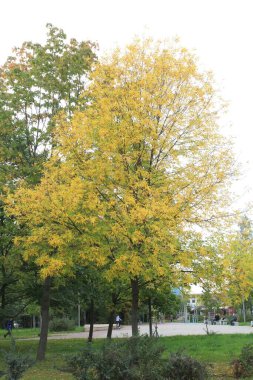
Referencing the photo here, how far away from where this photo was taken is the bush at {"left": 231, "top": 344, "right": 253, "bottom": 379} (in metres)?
9.89

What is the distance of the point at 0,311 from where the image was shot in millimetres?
17766

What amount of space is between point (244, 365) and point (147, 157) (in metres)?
5.71

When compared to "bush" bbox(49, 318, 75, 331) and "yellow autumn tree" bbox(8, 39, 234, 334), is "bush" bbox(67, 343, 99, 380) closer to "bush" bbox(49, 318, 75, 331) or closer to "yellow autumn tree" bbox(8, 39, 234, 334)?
"yellow autumn tree" bbox(8, 39, 234, 334)

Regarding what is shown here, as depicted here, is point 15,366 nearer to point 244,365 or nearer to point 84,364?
point 84,364

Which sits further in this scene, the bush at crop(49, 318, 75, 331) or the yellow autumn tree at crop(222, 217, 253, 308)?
the bush at crop(49, 318, 75, 331)

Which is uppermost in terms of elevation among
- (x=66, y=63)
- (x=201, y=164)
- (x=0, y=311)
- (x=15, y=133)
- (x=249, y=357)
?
(x=66, y=63)

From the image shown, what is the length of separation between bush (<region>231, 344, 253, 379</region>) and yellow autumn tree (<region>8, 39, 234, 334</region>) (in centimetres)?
235

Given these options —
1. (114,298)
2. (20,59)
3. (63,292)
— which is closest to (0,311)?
(63,292)

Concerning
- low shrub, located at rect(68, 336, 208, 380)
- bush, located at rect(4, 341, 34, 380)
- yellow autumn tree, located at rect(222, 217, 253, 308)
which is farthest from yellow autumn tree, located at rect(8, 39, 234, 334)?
bush, located at rect(4, 341, 34, 380)

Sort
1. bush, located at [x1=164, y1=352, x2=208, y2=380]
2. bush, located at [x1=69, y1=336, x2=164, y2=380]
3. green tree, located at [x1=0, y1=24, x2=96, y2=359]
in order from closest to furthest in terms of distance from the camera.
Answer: bush, located at [x1=69, y1=336, x2=164, y2=380], bush, located at [x1=164, y1=352, x2=208, y2=380], green tree, located at [x1=0, y1=24, x2=96, y2=359]

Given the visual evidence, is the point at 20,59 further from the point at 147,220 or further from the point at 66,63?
the point at 147,220

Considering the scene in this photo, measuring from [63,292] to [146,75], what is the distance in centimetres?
889

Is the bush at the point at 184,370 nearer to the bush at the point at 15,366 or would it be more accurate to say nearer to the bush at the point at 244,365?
the bush at the point at 244,365

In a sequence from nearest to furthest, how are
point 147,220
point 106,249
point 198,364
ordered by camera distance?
point 198,364 < point 147,220 < point 106,249
